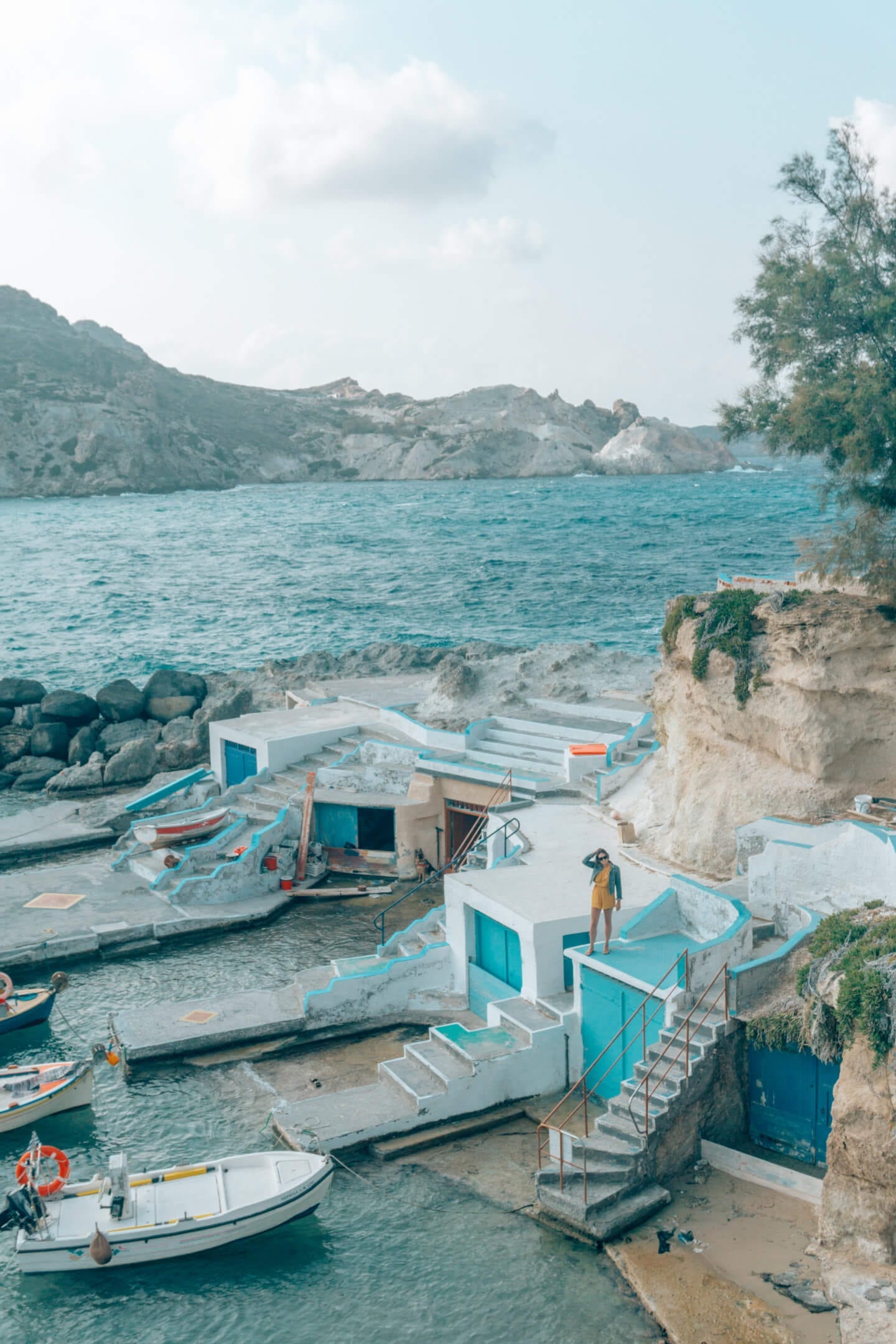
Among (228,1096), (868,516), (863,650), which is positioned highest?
(868,516)

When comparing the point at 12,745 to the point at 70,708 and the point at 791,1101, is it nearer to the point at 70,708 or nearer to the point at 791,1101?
the point at 70,708

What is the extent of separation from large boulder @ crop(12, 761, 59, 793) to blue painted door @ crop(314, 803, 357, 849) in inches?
514

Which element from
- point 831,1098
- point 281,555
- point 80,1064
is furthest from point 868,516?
point 281,555

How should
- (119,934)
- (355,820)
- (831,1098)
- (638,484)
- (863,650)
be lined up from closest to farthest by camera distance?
(831,1098)
(863,650)
(119,934)
(355,820)
(638,484)

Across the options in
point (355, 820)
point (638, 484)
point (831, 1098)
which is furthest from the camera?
point (638, 484)

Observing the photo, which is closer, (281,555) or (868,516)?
(868,516)

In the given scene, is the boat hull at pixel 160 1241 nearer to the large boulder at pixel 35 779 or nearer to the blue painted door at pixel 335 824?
the blue painted door at pixel 335 824

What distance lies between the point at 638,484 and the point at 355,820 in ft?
536

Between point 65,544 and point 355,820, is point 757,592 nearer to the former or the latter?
point 355,820

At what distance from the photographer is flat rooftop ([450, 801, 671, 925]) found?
68.0 feet

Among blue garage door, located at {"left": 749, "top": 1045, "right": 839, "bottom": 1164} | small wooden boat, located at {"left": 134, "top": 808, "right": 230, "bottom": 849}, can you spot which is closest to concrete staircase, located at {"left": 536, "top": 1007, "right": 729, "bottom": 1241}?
blue garage door, located at {"left": 749, "top": 1045, "right": 839, "bottom": 1164}

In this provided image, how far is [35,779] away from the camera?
39.9 metres

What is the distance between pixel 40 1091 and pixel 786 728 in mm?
14355

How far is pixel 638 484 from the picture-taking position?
186 m
